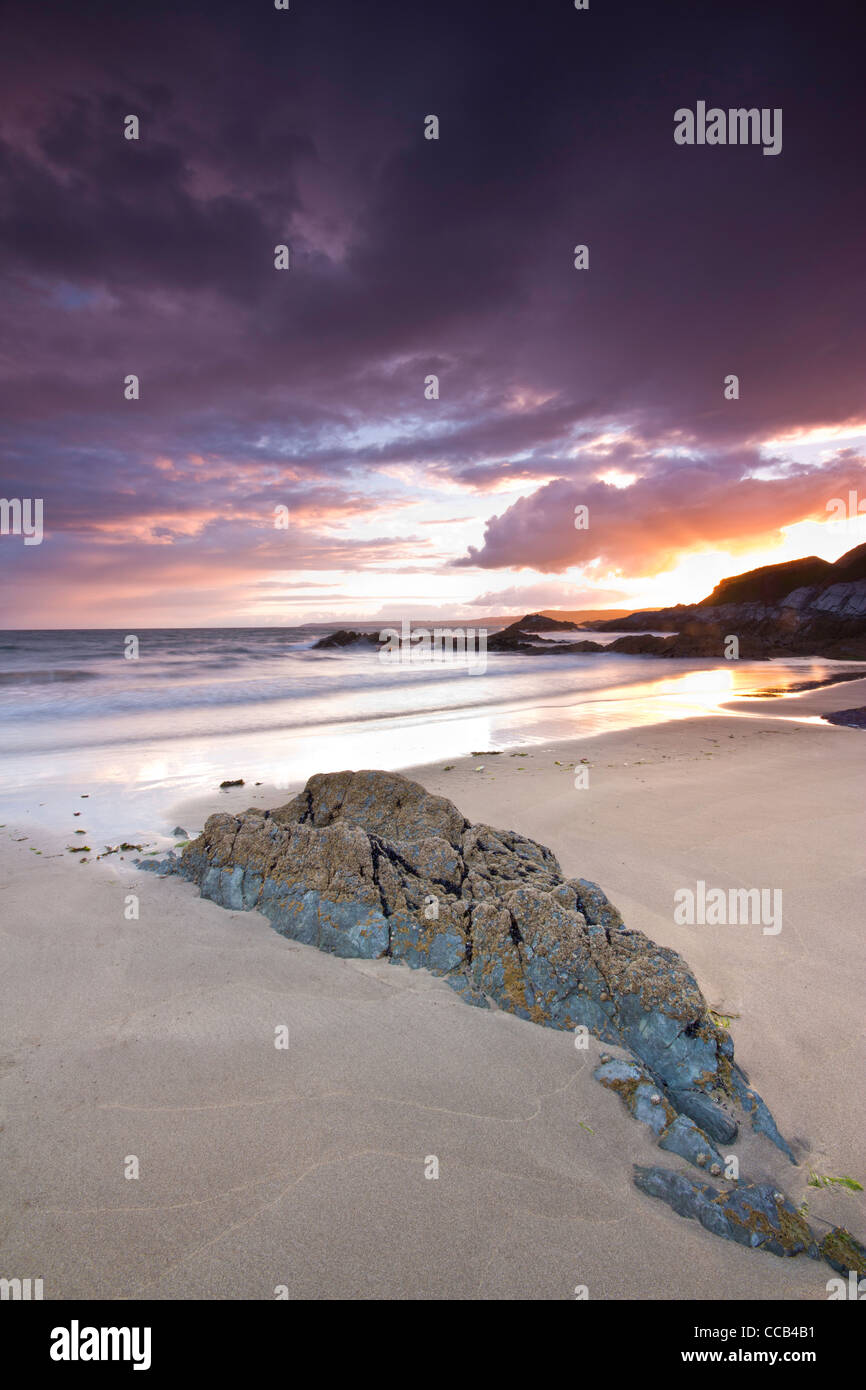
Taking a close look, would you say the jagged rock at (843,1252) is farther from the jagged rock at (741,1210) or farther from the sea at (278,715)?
the sea at (278,715)

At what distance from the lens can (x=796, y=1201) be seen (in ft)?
7.21

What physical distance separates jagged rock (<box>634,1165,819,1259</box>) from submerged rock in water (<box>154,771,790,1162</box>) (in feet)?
0.50

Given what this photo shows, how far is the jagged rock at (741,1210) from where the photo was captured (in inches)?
80.7

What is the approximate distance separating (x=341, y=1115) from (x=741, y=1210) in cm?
152

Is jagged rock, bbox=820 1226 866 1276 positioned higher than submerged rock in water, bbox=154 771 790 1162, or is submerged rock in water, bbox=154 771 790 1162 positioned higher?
submerged rock in water, bbox=154 771 790 1162

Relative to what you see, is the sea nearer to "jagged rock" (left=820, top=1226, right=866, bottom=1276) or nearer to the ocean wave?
the ocean wave

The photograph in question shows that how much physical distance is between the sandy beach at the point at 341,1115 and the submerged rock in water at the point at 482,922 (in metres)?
0.16

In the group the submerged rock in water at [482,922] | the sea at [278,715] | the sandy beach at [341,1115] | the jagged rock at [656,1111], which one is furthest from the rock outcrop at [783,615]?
the jagged rock at [656,1111]

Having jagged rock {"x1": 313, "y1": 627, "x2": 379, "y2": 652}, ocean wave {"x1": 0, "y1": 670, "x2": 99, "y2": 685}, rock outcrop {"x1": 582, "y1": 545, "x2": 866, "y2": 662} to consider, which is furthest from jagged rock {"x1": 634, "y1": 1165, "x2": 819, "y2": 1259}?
jagged rock {"x1": 313, "y1": 627, "x2": 379, "y2": 652}

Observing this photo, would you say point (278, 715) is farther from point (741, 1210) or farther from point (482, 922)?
point (741, 1210)

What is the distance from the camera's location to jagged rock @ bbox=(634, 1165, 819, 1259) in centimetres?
205

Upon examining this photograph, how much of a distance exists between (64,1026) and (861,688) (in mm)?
25526

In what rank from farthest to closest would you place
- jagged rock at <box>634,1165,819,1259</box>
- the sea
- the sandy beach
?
the sea < jagged rock at <box>634,1165,819,1259</box> < the sandy beach
